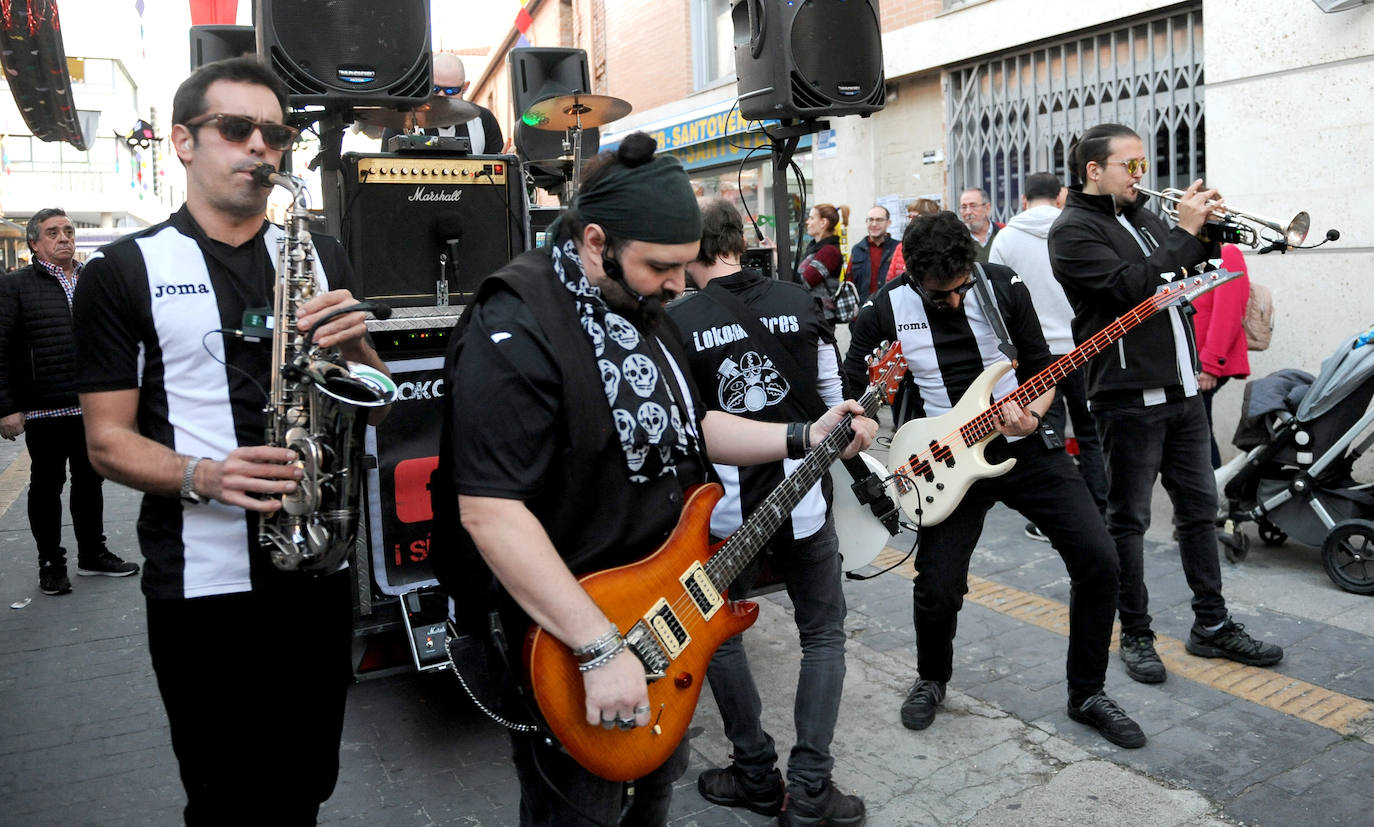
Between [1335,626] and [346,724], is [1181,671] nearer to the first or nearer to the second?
[1335,626]

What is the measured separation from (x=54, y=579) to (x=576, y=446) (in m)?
5.29

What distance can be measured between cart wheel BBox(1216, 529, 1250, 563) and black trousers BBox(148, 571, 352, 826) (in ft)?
15.9

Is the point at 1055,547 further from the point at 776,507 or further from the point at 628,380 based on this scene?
the point at 628,380

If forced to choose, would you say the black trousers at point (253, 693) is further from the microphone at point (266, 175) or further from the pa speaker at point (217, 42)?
the pa speaker at point (217, 42)

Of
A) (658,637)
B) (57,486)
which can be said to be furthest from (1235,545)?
(57,486)

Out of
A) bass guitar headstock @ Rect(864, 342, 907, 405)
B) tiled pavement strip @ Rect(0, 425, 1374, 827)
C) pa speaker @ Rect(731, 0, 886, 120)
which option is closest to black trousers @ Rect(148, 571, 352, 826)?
tiled pavement strip @ Rect(0, 425, 1374, 827)

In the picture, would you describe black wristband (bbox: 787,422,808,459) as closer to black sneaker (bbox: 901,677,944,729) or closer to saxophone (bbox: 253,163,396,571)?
saxophone (bbox: 253,163,396,571)

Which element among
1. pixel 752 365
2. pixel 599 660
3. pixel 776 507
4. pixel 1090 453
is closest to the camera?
pixel 599 660

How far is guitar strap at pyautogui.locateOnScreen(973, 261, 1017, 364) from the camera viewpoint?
13.0 feet

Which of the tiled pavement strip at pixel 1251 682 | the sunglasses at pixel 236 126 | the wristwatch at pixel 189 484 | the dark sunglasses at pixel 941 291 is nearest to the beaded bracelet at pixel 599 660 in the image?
the wristwatch at pixel 189 484

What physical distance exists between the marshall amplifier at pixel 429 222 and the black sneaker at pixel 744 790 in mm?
2529

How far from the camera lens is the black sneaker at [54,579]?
621 cm

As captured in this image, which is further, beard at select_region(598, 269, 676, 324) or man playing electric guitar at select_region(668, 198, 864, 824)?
man playing electric guitar at select_region(668, 198, 864, 824)

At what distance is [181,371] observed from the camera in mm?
2428
